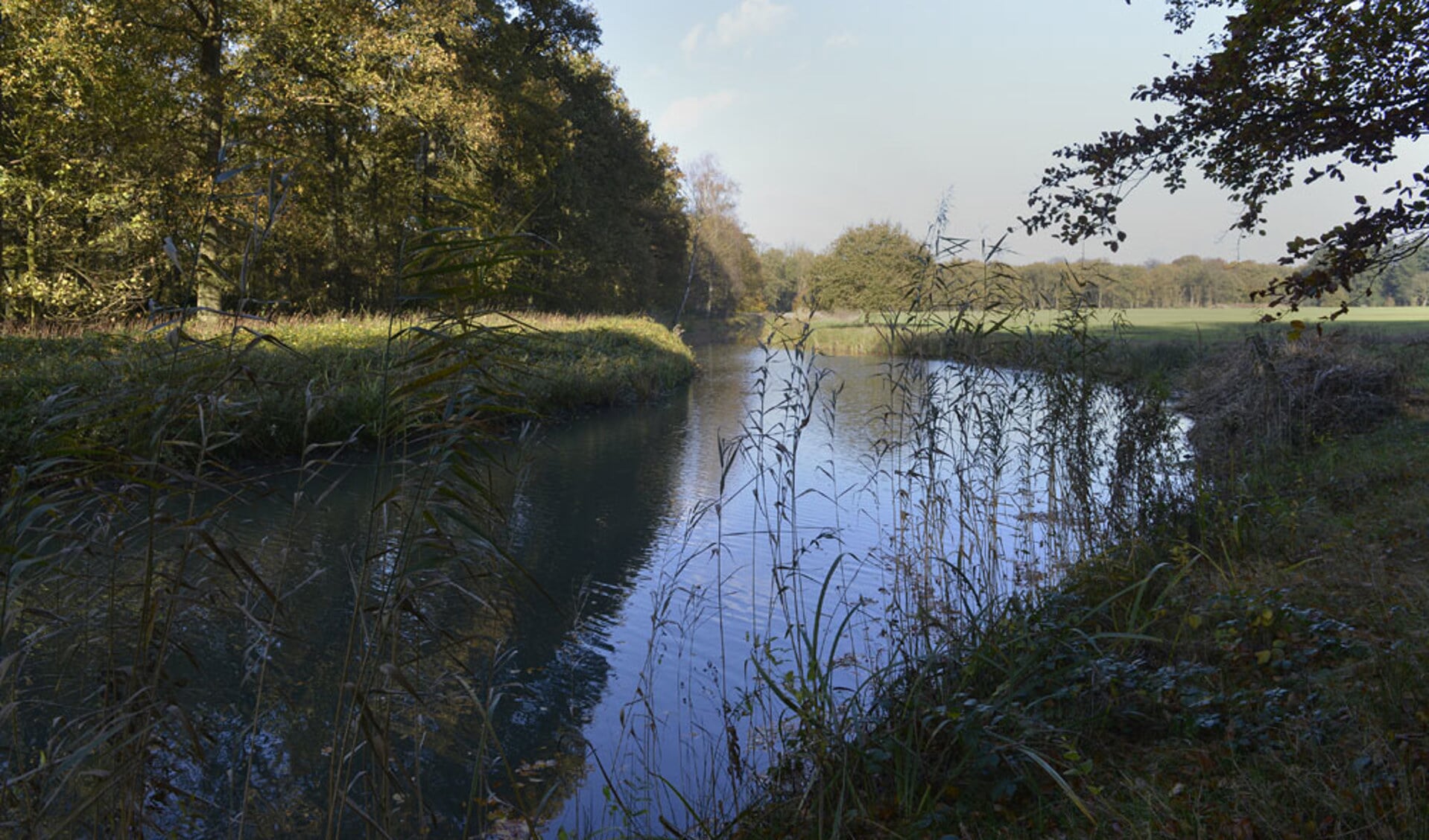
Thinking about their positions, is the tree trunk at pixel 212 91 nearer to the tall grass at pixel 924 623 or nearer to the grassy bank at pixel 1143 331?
the grassy bank at pixel 1143 331

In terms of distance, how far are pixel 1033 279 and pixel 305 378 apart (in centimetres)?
848

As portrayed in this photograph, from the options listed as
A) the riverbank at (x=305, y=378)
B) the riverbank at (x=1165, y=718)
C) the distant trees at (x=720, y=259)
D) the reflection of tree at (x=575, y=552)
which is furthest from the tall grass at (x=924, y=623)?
the distant trees at (x=720, y=259)

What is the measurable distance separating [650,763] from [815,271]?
45284 mm

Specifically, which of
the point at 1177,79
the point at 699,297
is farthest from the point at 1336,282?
the point at 699,297

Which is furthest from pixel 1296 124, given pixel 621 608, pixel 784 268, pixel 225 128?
pixel 784 268

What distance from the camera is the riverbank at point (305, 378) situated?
210 cm

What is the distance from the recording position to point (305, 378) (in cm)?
1025

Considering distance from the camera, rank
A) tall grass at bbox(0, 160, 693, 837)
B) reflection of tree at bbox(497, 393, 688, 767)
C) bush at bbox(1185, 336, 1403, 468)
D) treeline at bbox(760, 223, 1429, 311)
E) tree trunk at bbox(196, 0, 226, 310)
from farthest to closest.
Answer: tree trunk at bbox(196, 0, 226, 310) < bush at bbox(1185, 336, 1403, 468) < treeline at bbox(760, 223, 1429, 311) < reflection of tree at bbox(497, 393, 688, 767) < tall grass at bbox(0, 160, 693, 837)

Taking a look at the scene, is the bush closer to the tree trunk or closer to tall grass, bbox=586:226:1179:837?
tall grass, bbox=586:226:1179:837

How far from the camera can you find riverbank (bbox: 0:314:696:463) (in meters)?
2.10

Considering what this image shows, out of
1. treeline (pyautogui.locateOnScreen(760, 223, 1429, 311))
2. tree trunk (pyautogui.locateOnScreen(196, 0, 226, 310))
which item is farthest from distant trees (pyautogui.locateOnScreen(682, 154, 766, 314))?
tree trunk (pyautogui.locateOnScreen(196, 0, 226, 310))

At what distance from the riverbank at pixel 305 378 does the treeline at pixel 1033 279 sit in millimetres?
2338

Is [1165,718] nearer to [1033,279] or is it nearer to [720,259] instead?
[1033,279]

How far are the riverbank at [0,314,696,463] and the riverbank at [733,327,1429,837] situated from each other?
5.23 ft
